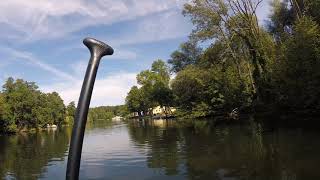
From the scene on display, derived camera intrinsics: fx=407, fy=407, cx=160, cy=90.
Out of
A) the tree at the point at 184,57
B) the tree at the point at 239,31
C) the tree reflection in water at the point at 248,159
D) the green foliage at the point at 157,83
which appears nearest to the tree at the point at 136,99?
the green foliage at the point at 157,83

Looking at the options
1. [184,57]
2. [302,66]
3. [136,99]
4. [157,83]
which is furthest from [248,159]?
[136,99]

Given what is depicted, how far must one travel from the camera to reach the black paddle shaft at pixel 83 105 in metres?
2.29

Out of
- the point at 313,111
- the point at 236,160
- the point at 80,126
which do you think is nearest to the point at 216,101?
the point at 313,111

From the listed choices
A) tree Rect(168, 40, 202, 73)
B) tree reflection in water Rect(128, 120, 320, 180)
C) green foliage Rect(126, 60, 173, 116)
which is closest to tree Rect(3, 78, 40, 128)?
green foliage Rect(126, 60, 173, 116)

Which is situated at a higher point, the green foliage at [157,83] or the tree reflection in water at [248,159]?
the green foliage at [157,83]

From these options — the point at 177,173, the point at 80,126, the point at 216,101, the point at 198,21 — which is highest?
the point at 198,21

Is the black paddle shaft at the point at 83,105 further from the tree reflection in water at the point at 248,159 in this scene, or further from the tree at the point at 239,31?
the tree at the point at 239,31

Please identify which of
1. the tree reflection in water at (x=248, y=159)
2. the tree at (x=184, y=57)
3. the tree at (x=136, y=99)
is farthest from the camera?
the tree at (x=136, y=99)

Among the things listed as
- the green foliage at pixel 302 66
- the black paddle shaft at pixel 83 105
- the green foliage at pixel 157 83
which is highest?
the green foliage at pixel 157 83

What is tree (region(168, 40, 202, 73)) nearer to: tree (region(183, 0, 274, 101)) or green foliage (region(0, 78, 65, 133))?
tree (region(183, 0, 274, 101))

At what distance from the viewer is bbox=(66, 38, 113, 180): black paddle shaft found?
→ 2291mm

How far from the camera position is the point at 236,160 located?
20.9 m

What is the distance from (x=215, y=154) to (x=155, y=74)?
344 feet

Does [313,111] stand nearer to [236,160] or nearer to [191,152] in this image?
[191,152]
